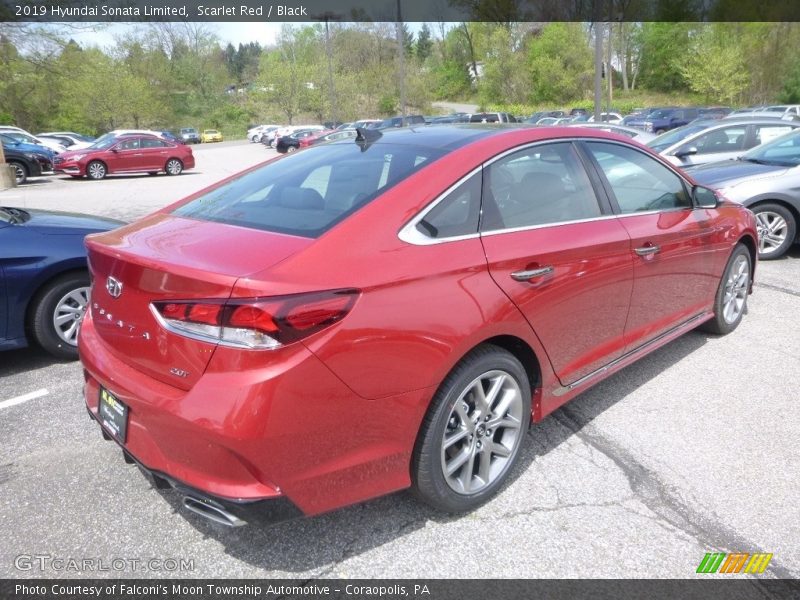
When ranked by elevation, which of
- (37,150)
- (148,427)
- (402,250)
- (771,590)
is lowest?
(771,590)

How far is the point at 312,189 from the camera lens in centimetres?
278

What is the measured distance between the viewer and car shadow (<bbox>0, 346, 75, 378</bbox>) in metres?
4.39

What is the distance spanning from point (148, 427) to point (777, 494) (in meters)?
2.71

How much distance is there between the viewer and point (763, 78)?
5141 cm

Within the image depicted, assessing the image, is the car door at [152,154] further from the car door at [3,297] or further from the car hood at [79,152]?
the car door at [3,297]

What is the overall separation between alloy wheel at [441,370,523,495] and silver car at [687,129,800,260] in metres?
5.15

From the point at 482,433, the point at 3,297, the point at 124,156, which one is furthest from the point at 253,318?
the point at 124,156

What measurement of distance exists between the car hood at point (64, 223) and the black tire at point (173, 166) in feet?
65.1

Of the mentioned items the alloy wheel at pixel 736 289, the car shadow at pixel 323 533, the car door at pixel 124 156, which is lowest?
the car shadow at pixel 323 533

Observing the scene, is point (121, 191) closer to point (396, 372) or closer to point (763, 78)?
point (396, 372)

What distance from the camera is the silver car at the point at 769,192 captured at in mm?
6723

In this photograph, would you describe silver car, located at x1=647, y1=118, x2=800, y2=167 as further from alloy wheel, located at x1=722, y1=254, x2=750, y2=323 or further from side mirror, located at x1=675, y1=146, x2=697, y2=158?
alloy wheel, located at x1=722, y1=254, x2=750, y2=323

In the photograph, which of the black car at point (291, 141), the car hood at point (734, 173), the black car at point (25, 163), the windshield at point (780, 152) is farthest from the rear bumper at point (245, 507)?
the black car at point (291, 141)

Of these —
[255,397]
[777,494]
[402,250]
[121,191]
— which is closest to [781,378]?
[777,494]
